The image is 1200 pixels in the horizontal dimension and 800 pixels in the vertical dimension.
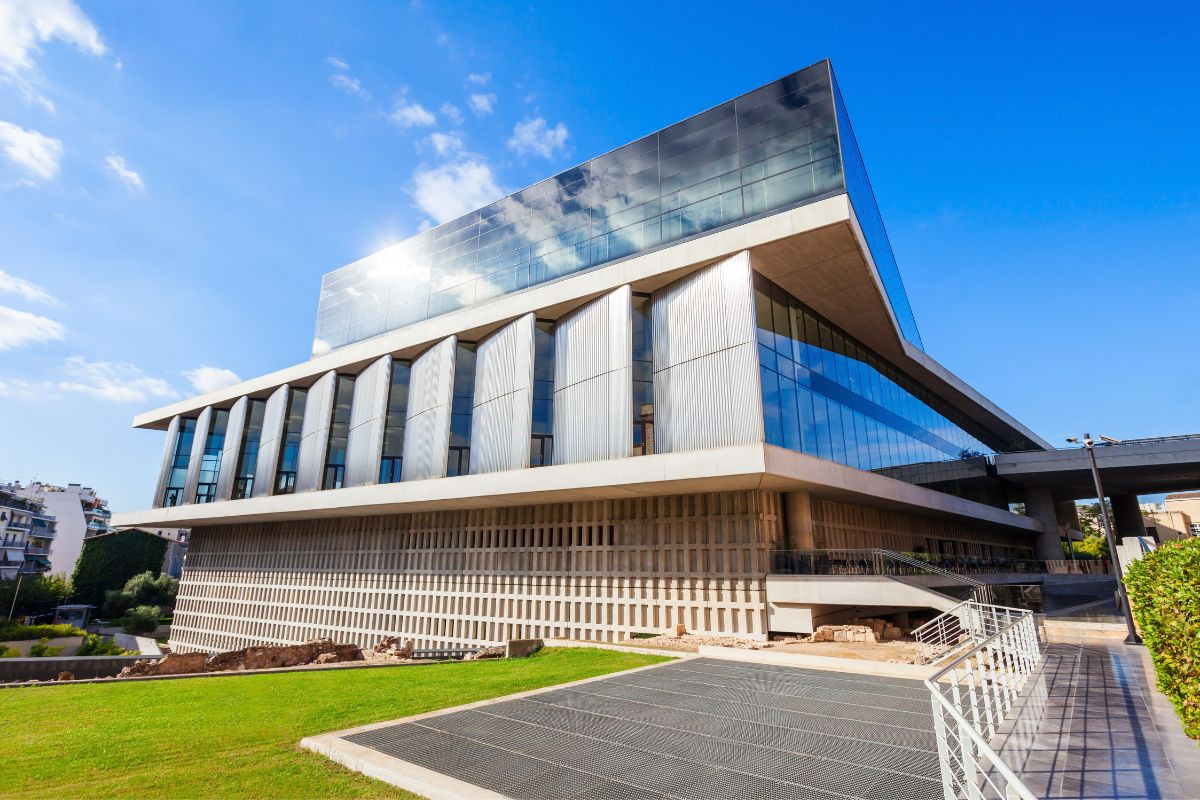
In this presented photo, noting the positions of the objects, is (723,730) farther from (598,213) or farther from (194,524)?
(194,524)

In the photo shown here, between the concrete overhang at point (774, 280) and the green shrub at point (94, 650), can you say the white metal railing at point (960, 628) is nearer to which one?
the concrete overhang at point (774, 280)

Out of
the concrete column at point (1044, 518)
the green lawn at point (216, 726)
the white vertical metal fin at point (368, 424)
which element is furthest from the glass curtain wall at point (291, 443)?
the concrete column at point (1044, 518)

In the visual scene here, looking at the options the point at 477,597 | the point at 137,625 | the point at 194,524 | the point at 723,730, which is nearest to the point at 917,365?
the point at 477,597

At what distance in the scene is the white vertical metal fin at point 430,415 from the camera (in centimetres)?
2461

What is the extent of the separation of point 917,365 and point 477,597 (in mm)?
25439

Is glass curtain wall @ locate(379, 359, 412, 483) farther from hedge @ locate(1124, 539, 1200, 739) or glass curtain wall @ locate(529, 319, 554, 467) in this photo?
hedge @ locate(1124, 539, 1200, 739)

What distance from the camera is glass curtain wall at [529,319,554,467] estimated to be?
2134 cm

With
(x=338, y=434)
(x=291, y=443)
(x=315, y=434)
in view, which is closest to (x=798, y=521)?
(x=338, y=434)

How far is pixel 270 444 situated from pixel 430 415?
13777 mm

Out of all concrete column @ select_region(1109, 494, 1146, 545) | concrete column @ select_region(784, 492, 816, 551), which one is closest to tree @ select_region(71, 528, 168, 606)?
concrete column @ select_region(784, 492, 816, 551)

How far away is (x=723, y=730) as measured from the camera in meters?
7.08

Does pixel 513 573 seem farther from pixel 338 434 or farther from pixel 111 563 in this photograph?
pixel 111 563

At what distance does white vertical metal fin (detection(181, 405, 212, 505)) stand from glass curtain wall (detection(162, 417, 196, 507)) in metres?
0.66

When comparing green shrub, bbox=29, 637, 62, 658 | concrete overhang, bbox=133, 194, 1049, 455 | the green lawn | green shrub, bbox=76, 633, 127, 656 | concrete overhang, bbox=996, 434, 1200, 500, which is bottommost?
green shrub, bbox=76, 633, 127, 656
